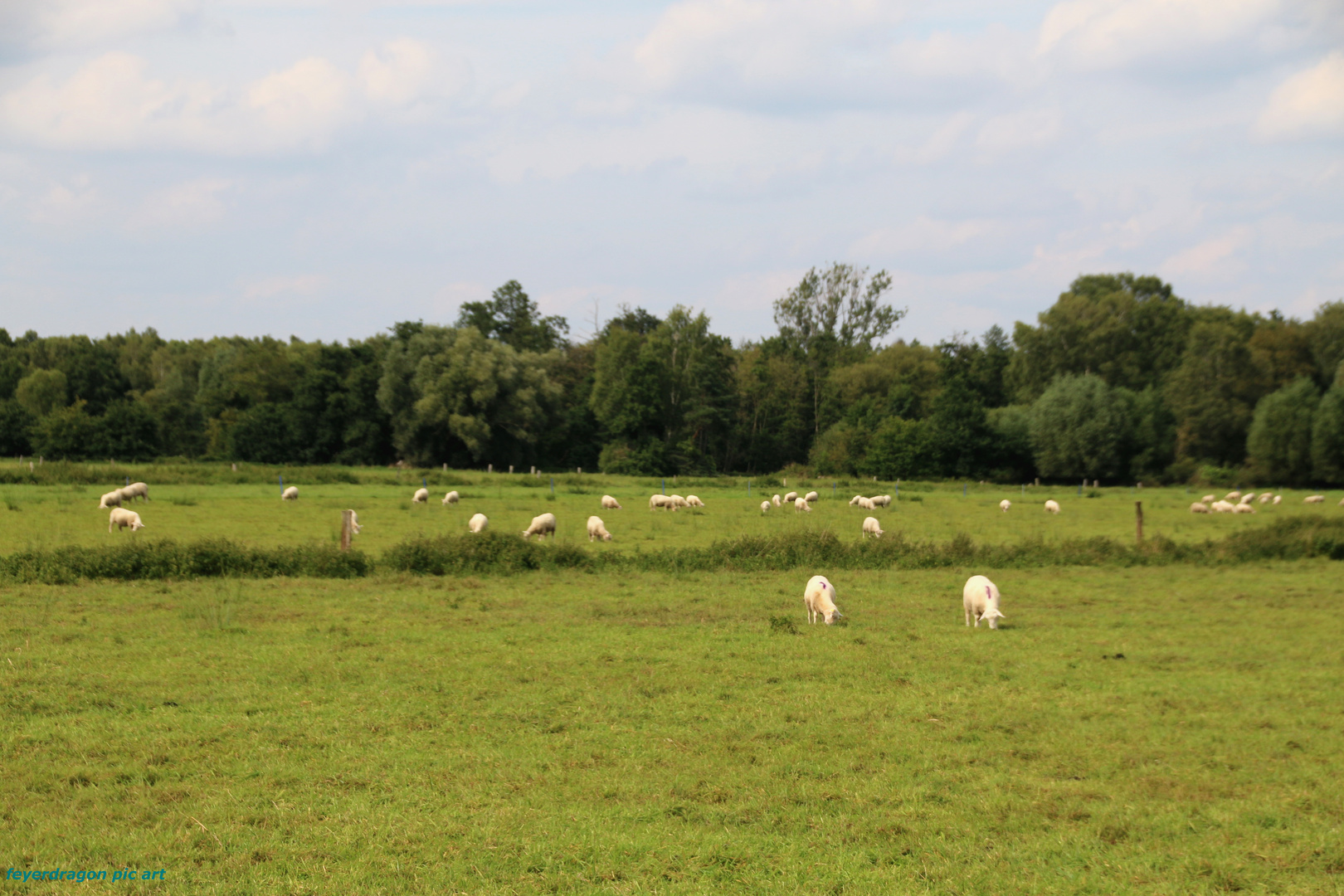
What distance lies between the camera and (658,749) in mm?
9461

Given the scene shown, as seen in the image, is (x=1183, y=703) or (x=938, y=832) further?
(x=1183, y=703)

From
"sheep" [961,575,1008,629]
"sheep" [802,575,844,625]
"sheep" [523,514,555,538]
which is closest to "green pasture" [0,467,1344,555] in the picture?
"sheep" [523,514,555,538]

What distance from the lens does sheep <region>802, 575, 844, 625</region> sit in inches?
637

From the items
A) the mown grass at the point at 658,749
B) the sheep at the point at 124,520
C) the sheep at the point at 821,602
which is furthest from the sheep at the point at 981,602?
the sheep at the point at 124,520

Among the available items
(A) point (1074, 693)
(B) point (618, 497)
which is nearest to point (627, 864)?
(A) point (1074, 693)

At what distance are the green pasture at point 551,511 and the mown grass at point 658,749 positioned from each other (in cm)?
1141

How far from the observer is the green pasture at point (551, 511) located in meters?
29.6

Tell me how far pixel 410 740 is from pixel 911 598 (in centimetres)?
1247

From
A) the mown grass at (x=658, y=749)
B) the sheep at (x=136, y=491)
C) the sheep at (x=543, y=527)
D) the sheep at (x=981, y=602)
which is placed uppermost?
the sheep at (x=136, y=491)

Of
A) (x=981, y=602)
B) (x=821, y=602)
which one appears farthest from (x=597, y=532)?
(x=981, y=602)

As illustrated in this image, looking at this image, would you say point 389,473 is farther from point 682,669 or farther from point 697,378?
point 682,669

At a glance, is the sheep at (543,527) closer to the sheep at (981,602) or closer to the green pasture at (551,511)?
the green pasture at (551,511)

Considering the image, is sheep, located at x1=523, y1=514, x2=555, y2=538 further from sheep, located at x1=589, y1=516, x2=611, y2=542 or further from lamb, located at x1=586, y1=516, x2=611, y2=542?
sheep, located at x1=589, y1=516, x2=611, y2=542

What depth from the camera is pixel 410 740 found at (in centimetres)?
953
